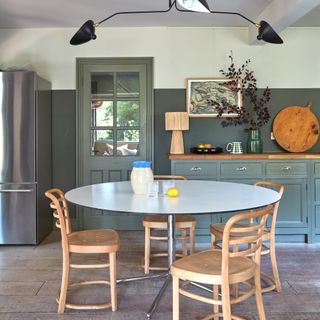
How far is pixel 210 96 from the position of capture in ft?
15.7

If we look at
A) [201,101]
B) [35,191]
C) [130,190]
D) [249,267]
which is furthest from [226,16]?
[249,267]

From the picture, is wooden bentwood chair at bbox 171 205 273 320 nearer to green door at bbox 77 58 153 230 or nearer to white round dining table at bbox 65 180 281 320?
white round dining table at bbox 65 180 281 320

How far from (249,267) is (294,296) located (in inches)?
37.3

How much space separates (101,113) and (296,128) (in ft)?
8.09

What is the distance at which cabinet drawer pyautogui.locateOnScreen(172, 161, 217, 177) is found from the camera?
4.20 meters

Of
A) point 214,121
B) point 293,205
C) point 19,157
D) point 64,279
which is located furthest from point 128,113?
point 64,279

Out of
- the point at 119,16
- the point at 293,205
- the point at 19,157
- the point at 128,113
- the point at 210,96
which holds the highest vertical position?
the point at 119,16

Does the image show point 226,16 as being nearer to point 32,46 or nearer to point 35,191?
point 32,46

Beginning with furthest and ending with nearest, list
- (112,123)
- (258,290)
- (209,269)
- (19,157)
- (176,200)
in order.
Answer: (112,123)
(19,157)
(176,200)
(258,290)
(209,269)

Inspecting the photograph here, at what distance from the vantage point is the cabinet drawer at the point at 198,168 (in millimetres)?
4199

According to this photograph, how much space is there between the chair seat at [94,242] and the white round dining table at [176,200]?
326mm

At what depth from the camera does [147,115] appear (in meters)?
4.85

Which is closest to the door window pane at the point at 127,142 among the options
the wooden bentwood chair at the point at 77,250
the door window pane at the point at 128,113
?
the door window pane at the point at 128,113

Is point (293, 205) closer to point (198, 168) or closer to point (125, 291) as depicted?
point (198, 168)
